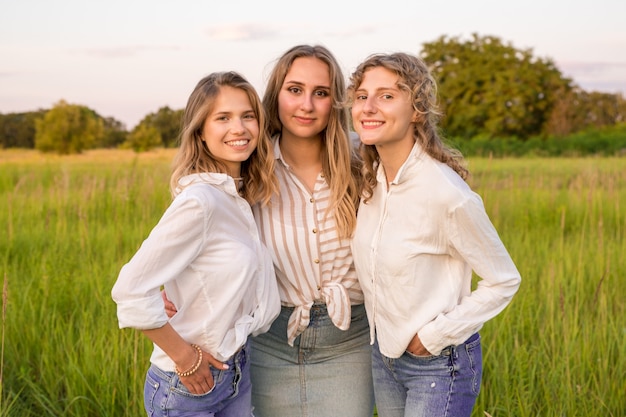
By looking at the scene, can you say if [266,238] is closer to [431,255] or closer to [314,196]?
[314,196]

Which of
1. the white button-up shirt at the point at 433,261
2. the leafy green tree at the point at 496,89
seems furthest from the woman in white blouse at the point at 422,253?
the leafy green tree at the point at 496,89

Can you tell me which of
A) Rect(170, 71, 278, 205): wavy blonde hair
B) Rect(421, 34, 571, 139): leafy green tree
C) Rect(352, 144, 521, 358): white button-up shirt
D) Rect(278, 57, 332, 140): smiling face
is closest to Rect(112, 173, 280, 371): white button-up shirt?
Rect(170, 71, 278, 205): wavy blonde hair

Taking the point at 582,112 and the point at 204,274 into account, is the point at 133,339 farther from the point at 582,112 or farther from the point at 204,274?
the point at 582,112

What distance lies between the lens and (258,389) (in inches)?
104

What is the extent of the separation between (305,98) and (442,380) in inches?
44.6

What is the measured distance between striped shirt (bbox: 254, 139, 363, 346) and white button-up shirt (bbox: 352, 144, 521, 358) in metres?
0.28

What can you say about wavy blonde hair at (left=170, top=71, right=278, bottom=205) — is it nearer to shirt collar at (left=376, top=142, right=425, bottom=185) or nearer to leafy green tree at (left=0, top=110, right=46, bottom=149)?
shirt collar at (left=376, top=142, right=425, bottom=185)

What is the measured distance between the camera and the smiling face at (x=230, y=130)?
88.4 inches

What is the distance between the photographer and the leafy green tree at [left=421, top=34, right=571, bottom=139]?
42.4 metres

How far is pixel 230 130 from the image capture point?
2.24 m

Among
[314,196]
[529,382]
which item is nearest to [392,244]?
[314,196]

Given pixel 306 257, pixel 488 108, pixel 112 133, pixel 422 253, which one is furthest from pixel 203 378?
pixel 488 108

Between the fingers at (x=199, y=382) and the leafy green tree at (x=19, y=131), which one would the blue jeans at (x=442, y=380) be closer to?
the fingers at (x=199, y=382)

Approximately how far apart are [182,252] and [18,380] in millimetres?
1954
